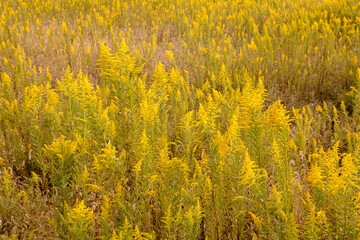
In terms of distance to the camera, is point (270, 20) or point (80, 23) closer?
point (270, 20)

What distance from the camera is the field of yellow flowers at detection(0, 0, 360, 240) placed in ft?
4.72

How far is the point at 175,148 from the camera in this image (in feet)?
7.92

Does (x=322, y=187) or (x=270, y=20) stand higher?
(x=270, y=20)

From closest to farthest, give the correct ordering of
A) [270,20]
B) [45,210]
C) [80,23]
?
[45,210], [270,20], [80,23]

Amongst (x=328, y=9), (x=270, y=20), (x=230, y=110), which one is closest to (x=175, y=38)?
(x=270, y=20)

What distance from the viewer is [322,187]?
4.90 ft

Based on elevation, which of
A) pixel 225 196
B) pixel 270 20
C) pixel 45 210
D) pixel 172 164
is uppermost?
pixel 270 20

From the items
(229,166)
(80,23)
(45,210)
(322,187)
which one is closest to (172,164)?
(229,166)

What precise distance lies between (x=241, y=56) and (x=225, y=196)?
8.98 ft

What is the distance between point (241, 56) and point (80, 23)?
3249mm

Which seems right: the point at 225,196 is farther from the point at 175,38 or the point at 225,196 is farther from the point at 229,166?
the point at 175,38

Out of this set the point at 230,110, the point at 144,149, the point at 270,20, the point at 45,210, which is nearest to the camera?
the point at 144,149

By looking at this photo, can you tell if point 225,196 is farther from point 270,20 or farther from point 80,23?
point 80,23

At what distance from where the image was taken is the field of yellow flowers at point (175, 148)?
144 cm
